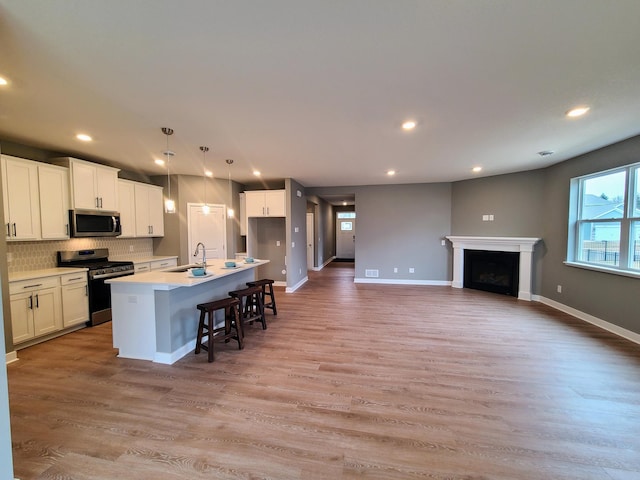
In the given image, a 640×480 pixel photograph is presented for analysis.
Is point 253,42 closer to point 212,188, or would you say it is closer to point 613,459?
point 613,459

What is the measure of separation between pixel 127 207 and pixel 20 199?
150 centimetres

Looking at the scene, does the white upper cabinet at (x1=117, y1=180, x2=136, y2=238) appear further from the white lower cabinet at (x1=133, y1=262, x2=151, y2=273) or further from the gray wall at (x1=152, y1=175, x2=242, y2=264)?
the gray wall at (x1=152, y1=175, x2=242, y2=264)

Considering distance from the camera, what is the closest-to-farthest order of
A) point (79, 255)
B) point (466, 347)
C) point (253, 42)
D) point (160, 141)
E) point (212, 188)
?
1. point (253, 42)
2. point (466, 347)
3. point (160, 141)
4. point (79, 255)
5. point (212, 188)

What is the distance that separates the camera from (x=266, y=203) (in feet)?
19.5

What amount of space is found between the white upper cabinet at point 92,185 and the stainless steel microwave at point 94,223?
0.10 m

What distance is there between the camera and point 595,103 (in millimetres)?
2373

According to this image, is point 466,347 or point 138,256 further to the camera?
point 138,256

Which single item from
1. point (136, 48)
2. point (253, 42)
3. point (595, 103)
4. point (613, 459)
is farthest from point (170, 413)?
point (595, 103)

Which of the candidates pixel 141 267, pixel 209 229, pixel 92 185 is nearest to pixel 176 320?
pixel 141 267

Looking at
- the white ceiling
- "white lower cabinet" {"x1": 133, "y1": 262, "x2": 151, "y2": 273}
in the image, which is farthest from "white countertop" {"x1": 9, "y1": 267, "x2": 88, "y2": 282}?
the white ceiling

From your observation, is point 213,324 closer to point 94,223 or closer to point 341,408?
point 341,408

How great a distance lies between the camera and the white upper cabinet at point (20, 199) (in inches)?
121

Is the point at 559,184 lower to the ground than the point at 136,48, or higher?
lower

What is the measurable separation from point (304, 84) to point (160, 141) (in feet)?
7.90
